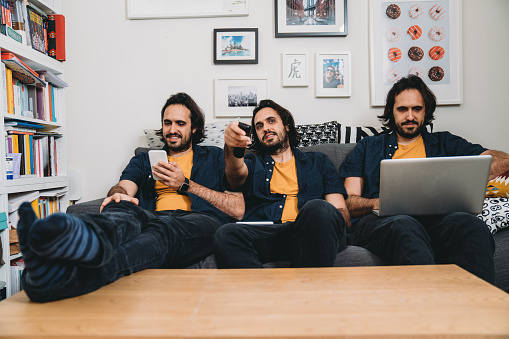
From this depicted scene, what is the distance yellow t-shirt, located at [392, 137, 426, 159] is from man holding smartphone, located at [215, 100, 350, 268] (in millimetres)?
376

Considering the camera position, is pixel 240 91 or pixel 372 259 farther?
pixel 240 91

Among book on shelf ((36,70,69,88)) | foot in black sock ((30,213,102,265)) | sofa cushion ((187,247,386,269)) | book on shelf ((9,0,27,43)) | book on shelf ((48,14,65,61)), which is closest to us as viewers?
foot in black sock ((30,213,102,265))

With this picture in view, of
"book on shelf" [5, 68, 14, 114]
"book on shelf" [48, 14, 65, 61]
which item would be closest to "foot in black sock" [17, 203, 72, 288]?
"book on shelf" [5, 68, 14, 114]

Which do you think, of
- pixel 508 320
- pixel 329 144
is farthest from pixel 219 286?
pixel 329 144

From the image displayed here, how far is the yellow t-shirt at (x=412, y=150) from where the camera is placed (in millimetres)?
1775

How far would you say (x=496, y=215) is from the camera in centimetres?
149

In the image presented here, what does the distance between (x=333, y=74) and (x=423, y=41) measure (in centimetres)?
64

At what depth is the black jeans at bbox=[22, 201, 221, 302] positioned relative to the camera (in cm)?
80

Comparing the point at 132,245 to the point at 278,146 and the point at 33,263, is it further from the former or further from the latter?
the point at 278,146

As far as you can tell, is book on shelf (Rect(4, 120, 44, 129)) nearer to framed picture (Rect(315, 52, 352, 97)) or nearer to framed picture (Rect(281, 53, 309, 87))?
framed picture (Rect(281, 53, 309, 87))

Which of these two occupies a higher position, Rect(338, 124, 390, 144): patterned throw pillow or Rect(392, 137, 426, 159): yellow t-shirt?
Rect(338, 124, 390, 144): patterned throw pillow

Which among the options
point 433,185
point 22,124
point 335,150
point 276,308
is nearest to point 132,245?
point 276,308

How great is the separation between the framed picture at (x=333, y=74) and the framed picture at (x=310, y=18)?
15 centimetres

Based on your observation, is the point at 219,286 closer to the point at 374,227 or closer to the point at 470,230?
the point at 374,227
